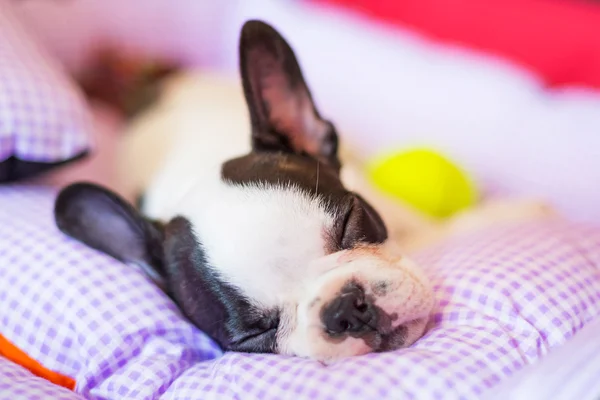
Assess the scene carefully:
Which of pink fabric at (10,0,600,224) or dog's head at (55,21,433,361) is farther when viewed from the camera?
pink fabric at (10,0,600,224)

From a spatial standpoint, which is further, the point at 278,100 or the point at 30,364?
the point at 278,100

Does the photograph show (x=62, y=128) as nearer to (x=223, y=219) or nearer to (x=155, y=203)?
(x=155, y=203)

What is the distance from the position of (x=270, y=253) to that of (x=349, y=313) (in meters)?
0.21

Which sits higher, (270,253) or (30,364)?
(270,253)

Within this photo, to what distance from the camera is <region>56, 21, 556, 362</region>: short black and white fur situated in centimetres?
130

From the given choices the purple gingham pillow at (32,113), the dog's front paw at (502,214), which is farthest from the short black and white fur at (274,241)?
the dog's front paw at (502,214)

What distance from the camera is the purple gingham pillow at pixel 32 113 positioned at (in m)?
1.67

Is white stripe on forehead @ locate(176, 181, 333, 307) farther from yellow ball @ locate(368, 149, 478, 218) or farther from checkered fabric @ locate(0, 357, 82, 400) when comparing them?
yellow ball @ locate(368, 149, 478, 218)

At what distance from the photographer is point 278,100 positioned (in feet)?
5.70

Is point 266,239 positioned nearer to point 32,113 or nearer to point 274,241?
point 274,241

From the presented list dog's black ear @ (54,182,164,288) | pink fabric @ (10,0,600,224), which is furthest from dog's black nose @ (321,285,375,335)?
pink fabric @ (10,0,600,224)

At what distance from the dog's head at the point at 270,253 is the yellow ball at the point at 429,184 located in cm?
70

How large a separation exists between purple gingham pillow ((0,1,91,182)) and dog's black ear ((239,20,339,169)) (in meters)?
0.57

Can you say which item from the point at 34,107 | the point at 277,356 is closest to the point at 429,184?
the point at 277,356
